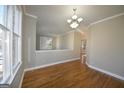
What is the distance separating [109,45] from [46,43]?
649 cm

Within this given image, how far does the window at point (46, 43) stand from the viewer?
9547 millimetres

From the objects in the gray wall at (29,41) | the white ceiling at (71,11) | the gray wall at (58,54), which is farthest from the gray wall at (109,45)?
the gray wall at (29,41)

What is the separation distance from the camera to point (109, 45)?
4426mm

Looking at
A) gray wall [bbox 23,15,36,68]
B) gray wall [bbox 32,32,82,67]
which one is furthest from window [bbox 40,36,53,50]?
gray wall [bbox 23,15,36,68]

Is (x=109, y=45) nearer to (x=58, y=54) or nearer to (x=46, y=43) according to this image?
(x=58, y=54)

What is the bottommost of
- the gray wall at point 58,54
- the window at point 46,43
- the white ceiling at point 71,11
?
the gray wall at point 58,54

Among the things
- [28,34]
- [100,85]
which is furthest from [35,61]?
[100,85]

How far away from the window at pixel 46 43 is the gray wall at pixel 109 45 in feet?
16.5

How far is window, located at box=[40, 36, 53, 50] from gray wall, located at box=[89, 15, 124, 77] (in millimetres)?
5023

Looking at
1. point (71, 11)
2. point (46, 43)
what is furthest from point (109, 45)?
point (46, 43)

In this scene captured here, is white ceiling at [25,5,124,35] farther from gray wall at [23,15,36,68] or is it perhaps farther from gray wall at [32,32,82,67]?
gray wall at [32,32,82,67]

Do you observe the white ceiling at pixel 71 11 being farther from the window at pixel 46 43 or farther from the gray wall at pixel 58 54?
the window at pixel 46 43
